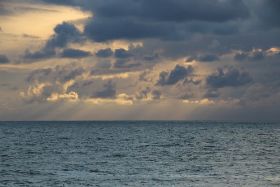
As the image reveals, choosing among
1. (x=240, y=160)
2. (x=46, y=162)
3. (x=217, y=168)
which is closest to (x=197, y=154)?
(x=240, y=160)

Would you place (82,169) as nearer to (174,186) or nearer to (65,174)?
(65,174)

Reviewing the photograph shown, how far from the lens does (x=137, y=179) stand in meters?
55.3

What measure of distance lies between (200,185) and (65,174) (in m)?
18.1

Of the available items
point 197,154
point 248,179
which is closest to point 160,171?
point 248,179

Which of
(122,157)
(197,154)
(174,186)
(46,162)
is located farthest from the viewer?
(197,154)

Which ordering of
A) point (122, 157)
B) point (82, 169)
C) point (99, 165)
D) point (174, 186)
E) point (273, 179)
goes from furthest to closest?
point (122, 157) → point (99, 165) → point (82, 169) → point (273, 179) → point (174, 186)

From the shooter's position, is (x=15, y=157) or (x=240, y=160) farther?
(x=15, y=157)

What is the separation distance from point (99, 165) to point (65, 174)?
1113 centimetres

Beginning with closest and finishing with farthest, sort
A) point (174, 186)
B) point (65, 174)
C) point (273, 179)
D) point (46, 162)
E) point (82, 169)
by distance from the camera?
point (174, 186) < point (273, 179) < point (65, 174) < point (82, 169) < point (46, 162)

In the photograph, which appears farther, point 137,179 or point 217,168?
point 217,168

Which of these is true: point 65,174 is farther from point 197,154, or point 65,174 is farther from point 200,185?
point 197,154

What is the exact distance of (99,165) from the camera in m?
69.9

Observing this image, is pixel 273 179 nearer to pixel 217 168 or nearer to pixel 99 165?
pixel 217 168

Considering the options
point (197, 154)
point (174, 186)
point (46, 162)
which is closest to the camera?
point (174, 186)
